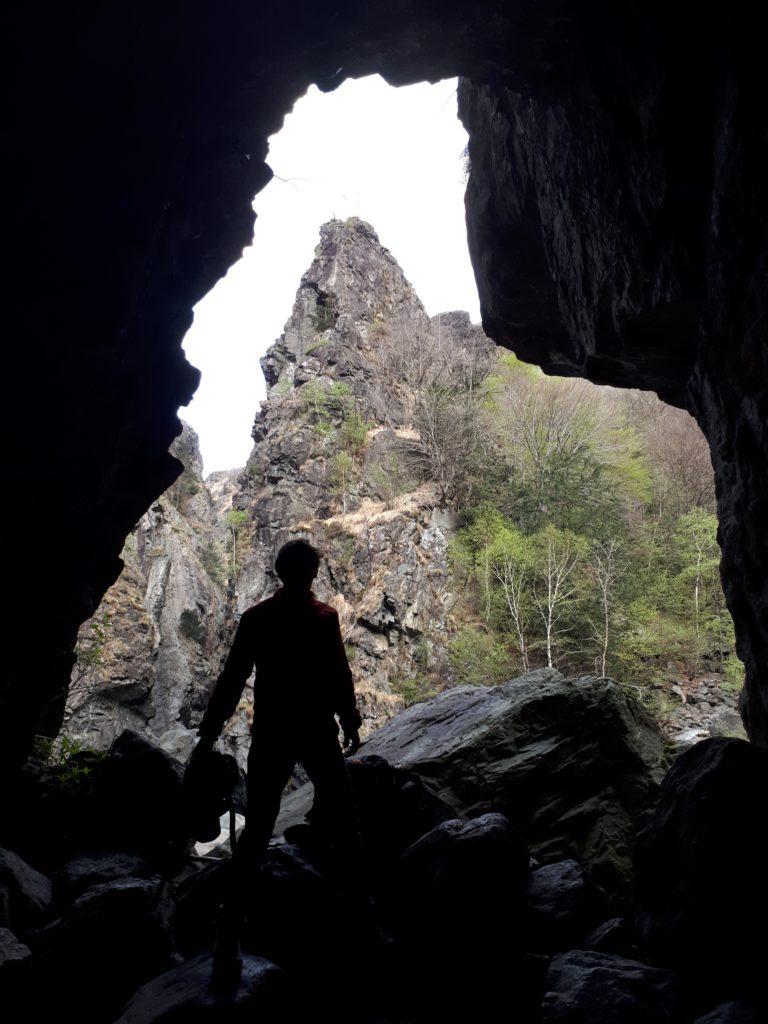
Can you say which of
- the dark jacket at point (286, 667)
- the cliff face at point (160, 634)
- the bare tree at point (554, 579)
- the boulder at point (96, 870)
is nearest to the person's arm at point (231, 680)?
the dark jacket at point (286, 667)

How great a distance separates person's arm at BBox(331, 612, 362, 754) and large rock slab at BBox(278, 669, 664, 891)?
264cm

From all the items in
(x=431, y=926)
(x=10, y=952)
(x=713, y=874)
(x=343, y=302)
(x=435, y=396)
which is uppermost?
(x=343, y=302)

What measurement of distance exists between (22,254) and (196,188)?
2.94 metres

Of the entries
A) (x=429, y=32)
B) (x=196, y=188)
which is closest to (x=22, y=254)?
(x=196, y=188)

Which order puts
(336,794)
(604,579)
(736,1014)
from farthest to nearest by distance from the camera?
A: (604,579), (336,794), (736,1014)

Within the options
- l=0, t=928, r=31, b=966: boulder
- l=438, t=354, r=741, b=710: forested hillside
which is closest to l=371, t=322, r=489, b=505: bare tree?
l=438, t=354, r=741, b=710: forested hillside

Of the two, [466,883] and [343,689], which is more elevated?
[343,689]

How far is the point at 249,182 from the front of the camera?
9016 mm

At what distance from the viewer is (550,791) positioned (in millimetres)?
6758

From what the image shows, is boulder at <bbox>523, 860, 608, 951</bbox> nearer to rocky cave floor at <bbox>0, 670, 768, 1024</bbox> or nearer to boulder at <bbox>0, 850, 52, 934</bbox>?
rocky cave floor at <bbox>0, 670, 768, 1024</bbox>

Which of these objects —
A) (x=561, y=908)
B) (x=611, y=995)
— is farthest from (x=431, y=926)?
(x=611, y=995)

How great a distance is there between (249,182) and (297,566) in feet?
25.0

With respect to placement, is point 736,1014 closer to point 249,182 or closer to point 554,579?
point 249,182

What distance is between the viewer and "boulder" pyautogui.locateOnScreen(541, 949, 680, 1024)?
2.59 metres
